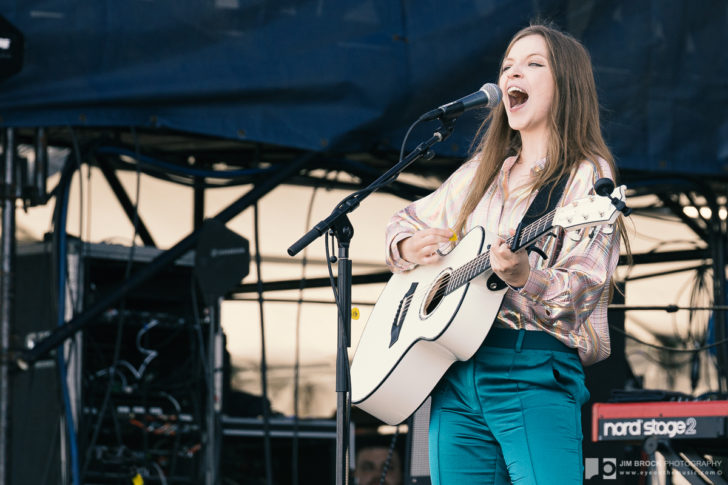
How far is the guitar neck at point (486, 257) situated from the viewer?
204 centimetres

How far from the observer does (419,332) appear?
7.48 ft

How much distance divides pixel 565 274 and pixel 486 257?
0.60ft

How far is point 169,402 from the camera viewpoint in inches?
161

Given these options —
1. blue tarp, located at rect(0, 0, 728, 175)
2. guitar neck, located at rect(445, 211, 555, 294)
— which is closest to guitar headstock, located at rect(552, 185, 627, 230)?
guitar neck, located at rect(445, 211, 555, 294)

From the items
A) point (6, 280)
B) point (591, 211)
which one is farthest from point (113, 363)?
point (591, 211)

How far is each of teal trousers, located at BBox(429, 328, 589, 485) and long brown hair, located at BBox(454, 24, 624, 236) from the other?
1.18 feet

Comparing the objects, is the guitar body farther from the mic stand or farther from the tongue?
the tongue

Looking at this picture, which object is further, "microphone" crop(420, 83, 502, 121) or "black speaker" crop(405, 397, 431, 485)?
"black speaker" crop(405, 397, 431, 485)

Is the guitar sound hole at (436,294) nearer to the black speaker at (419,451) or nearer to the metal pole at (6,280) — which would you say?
the black speaker at (419,451)

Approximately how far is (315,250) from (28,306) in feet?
5.75

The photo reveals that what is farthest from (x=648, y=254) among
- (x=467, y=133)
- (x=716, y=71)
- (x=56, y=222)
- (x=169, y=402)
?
(x=56, y=222)

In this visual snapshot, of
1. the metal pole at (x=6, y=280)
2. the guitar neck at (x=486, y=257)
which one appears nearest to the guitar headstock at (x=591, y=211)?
the guitar neck at (x=486, y=257)

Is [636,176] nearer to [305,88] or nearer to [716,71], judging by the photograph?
[716,71]

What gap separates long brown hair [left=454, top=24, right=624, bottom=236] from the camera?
87.8 inches
